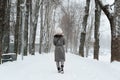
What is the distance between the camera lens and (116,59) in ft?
53.5

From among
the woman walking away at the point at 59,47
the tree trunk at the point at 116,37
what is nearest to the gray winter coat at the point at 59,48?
the woman walking away at the point at 59,47

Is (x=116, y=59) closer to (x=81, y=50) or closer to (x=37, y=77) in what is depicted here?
(x=37, y=77)

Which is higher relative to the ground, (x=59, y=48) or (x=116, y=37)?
(x=116, y=37)

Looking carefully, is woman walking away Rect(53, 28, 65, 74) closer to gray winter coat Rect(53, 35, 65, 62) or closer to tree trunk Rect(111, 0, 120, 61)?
gray winter coat Rect(53, 35, 65, 62)

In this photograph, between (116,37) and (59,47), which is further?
(116,37)

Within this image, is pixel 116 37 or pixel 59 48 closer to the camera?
pixel 59 48

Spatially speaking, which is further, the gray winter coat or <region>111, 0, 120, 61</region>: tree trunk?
<region>111, 0, 120, 61</region>: tree trunk

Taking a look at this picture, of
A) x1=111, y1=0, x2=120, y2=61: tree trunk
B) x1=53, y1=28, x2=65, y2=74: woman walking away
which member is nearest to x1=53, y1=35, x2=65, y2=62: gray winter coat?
x1=53, y1=28, x2=65, y2=74: woman walking away

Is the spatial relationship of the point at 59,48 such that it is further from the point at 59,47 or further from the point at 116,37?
the point at 116,37

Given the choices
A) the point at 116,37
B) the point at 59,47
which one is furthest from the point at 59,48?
the point at 116,37

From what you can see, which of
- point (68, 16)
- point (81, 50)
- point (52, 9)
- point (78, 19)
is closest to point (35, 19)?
point (81, 50)

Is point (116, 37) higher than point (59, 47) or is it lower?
higher

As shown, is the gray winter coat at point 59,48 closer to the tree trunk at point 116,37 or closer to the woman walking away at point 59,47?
the woman walking away at point 59,47

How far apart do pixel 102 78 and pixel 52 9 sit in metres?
48.9
